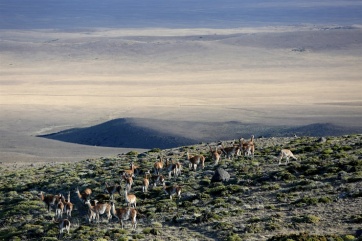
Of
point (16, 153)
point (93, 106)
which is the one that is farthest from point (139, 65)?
point (16, 153)

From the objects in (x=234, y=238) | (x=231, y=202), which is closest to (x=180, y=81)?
(x=231, y=202)

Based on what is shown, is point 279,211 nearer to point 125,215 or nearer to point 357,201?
point 357,201

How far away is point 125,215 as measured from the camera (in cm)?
1769

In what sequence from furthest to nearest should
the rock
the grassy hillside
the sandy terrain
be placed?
the sandy terrain, the rock, the grassy hillside

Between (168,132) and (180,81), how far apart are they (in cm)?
3609

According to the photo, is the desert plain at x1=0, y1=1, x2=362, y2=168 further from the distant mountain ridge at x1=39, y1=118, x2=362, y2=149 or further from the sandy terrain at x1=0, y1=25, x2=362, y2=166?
the distant mountain ridge at x1=39, y1=118, x2=362, y2=149

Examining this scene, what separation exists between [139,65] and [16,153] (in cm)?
6424

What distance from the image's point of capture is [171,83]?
286ft

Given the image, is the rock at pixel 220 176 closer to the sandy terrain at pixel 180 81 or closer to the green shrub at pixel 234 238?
the green shrub at pixel 234 238

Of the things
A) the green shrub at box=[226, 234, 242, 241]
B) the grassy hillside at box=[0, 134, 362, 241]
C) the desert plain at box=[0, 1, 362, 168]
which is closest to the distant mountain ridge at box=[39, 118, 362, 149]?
the desert plain at box=[0, 1, 362, 168]

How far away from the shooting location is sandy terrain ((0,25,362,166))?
61.9 metres

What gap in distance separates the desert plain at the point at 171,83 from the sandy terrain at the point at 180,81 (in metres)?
0.11

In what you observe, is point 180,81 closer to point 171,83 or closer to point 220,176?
point 171,83

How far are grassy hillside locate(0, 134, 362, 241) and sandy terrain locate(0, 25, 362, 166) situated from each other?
2018cm
